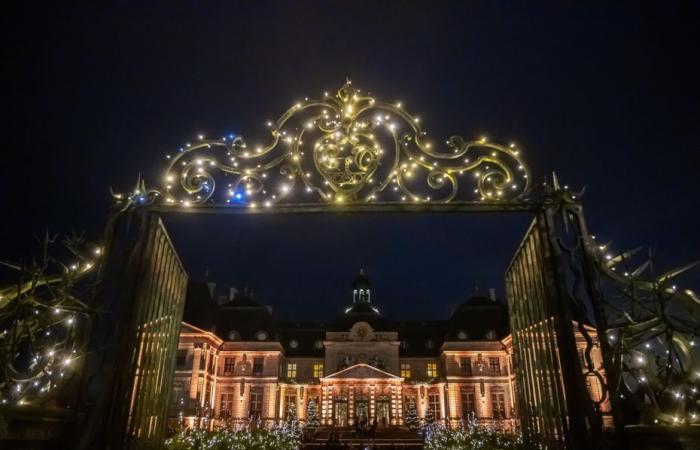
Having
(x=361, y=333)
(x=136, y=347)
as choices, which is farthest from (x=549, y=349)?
(x=361, y=333)

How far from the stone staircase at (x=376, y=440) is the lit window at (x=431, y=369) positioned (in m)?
9.06

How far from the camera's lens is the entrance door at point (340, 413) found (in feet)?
117

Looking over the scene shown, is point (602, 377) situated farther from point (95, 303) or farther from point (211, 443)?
point (211, 443)

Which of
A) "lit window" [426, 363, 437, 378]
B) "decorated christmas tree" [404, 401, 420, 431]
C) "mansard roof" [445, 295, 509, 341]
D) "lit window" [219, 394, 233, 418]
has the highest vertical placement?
"mansard roof" [445, 295, 509, 341]

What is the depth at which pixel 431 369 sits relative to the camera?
39.7 metres

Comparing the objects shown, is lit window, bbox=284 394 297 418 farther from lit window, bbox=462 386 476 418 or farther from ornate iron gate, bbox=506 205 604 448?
ornate iron gate, bbox=506 205 604 448

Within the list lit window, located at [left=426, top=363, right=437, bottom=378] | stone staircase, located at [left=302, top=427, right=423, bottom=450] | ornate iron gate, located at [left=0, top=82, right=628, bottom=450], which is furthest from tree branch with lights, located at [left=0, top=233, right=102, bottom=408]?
lit window, located at [left=426, top=363, right=437, bottom=378]

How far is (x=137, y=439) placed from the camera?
13.9 feet

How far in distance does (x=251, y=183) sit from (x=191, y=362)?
30077 millimetres

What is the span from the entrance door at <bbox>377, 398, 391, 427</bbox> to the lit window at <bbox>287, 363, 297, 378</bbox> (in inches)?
323

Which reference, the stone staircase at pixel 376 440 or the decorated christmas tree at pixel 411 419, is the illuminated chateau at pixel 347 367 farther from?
the stone staircase at pixel 376 440

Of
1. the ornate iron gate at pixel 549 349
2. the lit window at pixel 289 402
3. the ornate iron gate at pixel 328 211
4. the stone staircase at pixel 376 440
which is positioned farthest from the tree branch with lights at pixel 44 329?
the lit window at pixel 289 402

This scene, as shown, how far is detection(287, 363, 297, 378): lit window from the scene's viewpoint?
3922 centimetres

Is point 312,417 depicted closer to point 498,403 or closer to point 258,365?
point 258,365
